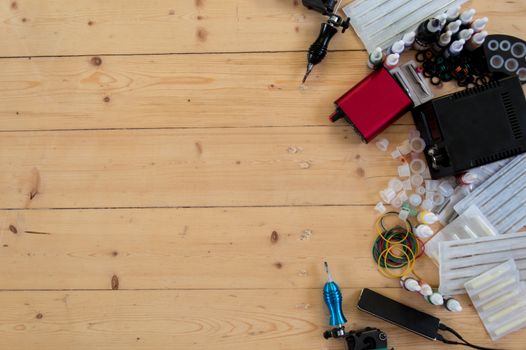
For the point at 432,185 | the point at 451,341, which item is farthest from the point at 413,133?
the point at 451,341

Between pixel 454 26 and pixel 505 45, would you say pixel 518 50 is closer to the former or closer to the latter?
pixel 505 45

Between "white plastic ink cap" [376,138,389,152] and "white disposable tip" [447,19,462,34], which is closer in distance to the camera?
"white disposable tip" [447,19,462,34]

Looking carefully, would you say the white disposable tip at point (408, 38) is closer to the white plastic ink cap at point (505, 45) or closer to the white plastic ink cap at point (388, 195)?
the white plastic ink cap at point (505, 45)

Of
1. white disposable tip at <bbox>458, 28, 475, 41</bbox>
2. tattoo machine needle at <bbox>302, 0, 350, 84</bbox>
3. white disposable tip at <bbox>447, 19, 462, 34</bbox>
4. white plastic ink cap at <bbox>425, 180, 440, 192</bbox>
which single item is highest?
tattoo machine needle at <bbox>302, 0, 350, 84</bbox>

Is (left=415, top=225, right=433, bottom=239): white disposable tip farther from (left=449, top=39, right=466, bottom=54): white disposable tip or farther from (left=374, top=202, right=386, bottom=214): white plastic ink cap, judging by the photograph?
(left=449, top=39, right=466, bottom=54): white disposable tip

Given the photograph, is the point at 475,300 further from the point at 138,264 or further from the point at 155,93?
the point at 155,93

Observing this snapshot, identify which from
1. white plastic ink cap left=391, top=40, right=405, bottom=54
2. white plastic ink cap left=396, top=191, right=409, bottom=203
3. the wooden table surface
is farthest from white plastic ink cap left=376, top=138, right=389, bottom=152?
white plastic ink cap left=391, top=40, right=405, bottom=54

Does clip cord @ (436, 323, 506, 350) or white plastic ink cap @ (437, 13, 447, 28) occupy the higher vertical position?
white plastic ink cap @ (437, 13, 447, 28)

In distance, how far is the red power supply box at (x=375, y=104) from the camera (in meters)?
1.10

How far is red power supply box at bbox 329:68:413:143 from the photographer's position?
1104 mm

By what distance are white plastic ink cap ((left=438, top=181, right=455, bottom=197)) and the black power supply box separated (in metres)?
0.07

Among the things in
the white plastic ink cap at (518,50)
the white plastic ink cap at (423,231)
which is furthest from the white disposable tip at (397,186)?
the white plastic ink cap at (518,50)

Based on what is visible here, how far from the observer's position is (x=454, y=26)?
1.08 metres

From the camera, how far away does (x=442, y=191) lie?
116 centimetres
